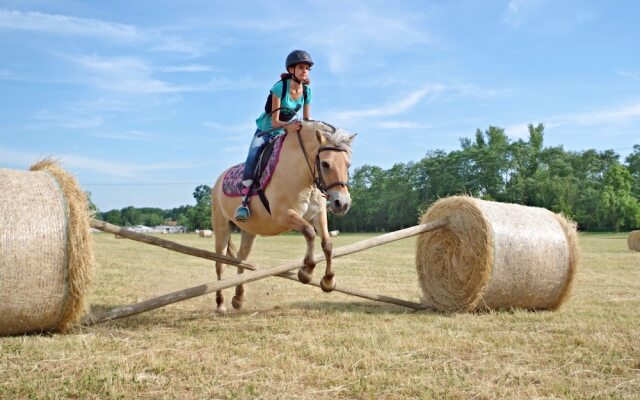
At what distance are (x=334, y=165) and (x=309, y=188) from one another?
0.72m

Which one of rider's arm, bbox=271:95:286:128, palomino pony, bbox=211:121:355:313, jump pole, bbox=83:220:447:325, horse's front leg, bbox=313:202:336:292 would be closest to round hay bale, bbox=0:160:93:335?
jump pole, bbox=83:220:447:325

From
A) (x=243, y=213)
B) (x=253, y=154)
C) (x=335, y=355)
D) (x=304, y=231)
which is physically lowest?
(x=335, y=355)

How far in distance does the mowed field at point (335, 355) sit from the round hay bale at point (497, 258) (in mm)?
377

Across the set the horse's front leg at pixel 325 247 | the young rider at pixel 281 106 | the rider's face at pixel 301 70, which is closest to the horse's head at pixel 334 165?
the horse's front leg at pixel 325 247

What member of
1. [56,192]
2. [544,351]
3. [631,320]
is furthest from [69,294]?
[631,320]

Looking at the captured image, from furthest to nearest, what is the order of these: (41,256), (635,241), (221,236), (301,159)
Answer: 1. (635,241)
2. (221,236)
3. (301,159)
4. (41,256)

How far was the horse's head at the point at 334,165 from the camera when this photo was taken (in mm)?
6051

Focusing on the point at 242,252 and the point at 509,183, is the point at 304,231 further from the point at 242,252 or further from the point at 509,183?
the point at 509,183

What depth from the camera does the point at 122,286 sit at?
1202cm

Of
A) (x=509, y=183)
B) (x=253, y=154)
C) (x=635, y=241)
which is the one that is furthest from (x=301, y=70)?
(x=509, y=183)

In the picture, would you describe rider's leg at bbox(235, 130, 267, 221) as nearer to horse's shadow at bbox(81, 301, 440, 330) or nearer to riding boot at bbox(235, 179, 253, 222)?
riding boot at bbox(235, 179, 253, 222)

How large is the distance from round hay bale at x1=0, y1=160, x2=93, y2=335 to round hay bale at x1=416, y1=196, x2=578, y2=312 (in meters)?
5.45

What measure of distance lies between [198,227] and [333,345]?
4144 inches

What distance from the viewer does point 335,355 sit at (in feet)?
17.5
